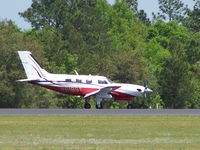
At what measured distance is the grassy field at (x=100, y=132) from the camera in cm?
3180

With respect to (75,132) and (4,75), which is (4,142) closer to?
(75,132)

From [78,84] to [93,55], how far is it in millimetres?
22857

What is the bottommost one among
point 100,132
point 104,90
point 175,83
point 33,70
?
point 100,132

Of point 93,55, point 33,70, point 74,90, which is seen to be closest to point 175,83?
point 93,55

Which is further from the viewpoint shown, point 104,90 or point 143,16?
point 143,16

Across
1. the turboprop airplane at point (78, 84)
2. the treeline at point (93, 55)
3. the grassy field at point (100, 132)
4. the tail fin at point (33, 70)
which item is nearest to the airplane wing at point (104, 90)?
the turboprop airplane at point (78, 84)

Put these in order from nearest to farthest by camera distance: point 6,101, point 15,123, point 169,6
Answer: point 15,123, point 6,101, point 169,6

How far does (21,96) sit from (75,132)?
39199 mm

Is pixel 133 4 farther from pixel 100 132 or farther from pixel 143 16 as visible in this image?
pixel 100 132

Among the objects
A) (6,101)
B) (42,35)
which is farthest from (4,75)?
(42,35)

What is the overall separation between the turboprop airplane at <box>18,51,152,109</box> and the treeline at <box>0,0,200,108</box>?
24.5ft

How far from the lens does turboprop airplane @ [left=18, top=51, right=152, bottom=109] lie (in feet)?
224

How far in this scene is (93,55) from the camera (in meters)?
91.4

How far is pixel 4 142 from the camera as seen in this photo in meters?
32.6
